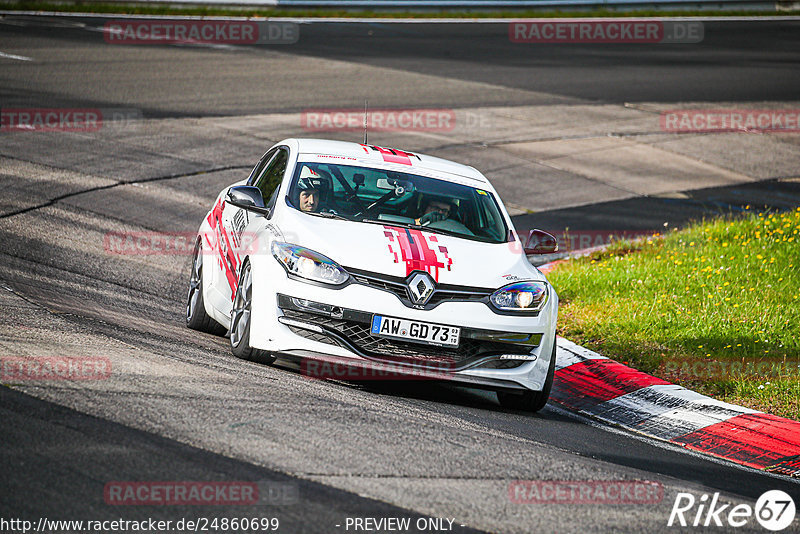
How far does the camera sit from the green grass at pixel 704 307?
8.55 metres

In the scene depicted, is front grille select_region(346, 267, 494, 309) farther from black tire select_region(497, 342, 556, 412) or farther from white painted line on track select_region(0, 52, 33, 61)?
white painted line on track select_region(0, 52, 33, 61)

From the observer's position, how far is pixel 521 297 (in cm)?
729

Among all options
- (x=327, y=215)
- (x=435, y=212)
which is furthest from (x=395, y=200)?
(x=327, y=215)

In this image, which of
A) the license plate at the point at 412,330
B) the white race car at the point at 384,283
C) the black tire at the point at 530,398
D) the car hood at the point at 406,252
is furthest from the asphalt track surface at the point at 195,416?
the car hood at the point at 406,252

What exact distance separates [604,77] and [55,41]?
12528mm

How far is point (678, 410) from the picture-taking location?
25.9 feet

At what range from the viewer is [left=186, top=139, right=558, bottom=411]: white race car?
693 centimetres

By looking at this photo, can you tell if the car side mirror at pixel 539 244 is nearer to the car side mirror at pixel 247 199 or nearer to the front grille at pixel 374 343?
Answer: the front grille at pixel 374 343

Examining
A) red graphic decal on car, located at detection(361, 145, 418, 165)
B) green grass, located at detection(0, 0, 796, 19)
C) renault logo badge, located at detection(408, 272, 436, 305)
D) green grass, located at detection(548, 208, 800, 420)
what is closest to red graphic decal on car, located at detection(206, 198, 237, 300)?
red graphic decal on car, located at detection(361, 145, 418, 165)

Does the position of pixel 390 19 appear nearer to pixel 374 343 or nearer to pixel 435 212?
pixel 435 212

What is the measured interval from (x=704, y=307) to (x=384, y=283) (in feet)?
13.5

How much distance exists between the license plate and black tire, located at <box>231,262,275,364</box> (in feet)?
2.59

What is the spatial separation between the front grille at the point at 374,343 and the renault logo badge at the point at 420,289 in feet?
0.93

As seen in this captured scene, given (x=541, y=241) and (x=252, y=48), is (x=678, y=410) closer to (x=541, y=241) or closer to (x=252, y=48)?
(x=541, y=241)
